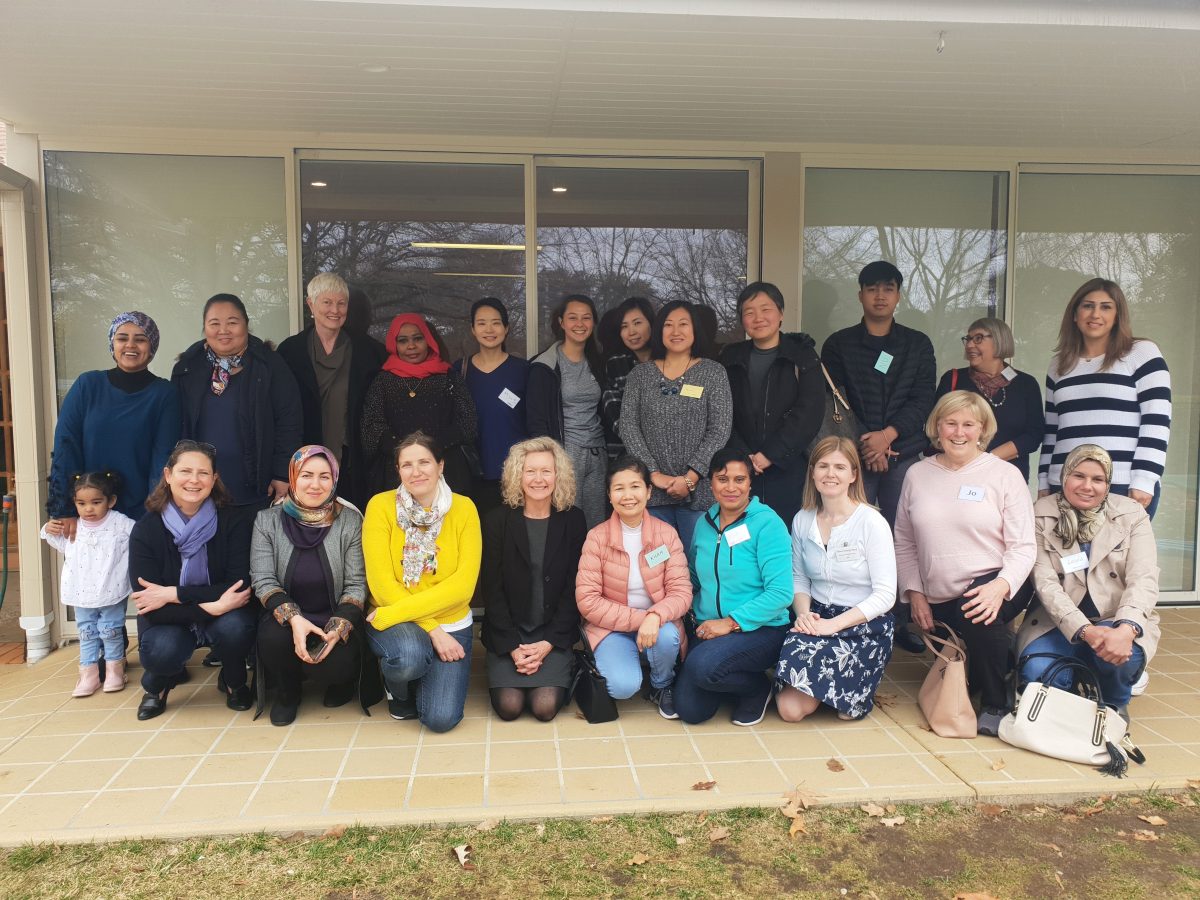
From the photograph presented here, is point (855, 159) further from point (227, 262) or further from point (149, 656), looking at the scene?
point (149, 656)

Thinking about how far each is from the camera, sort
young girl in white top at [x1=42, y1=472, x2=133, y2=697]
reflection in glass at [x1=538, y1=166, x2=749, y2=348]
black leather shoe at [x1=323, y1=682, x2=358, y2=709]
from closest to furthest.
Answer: black leather shoe at [x1=323, y1=682, x2=358, y2=709] < young girl in white top at [x1=42, y1=472, x2=133, y2=697] < reflection in glass at [x1=538, y1=166, x2=749, y2=348]

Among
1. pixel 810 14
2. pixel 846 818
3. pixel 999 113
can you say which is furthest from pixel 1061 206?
pixel 846 818

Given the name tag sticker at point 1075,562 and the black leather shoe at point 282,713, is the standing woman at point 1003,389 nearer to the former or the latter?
the name tag sticker at point 1075,562

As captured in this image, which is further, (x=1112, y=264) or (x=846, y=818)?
(x=1112, y=264)

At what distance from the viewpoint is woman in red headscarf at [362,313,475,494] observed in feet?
13.5

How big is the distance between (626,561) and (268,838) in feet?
5.42

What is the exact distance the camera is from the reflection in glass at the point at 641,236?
5051mm

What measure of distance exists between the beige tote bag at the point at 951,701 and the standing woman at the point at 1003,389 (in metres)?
1.14

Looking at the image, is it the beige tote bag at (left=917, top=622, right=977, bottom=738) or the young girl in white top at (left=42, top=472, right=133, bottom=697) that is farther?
the young girl in white top at (left=42, top=472, right=133, bottom=697)

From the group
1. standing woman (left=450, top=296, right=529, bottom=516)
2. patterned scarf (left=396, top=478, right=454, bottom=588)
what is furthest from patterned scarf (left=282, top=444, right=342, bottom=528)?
standing woman (left=450, top=296, right=529, bottom=516)

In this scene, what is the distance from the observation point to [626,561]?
359 cm

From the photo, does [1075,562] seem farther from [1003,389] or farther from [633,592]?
[633,592]

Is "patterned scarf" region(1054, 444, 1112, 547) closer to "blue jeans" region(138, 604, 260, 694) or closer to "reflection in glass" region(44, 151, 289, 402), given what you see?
"blue jeans" region(138, 604, 260, 694)

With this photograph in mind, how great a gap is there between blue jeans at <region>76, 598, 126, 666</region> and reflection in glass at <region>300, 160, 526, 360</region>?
1.97 m
